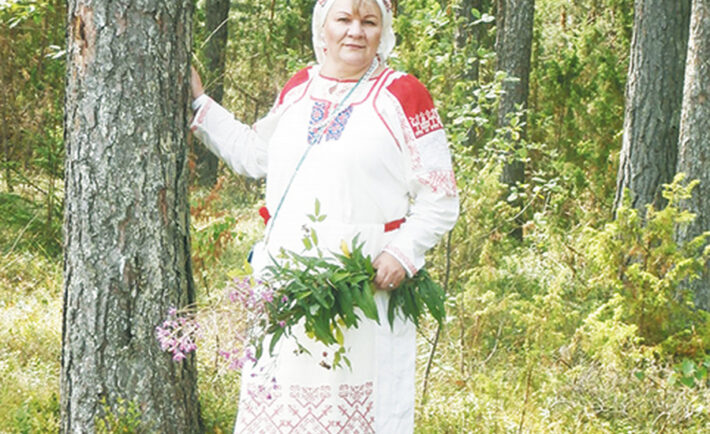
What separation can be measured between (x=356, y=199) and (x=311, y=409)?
0.73 meters

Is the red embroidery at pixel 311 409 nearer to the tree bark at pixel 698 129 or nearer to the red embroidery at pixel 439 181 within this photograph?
the red embroidery at pixel 439 181

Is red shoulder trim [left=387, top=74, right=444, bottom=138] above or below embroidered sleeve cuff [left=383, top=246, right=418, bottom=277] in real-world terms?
above

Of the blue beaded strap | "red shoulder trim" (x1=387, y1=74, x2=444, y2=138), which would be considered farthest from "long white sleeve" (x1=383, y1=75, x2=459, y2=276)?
the blue beaded strap

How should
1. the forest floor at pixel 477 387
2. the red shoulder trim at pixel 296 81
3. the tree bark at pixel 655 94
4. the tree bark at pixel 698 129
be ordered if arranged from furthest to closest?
1. the tree bark at pixel 655 94
2. the tree bark at pixel 698 129
3. the forest floor at pixel 477 387
4. the red shoulder trim at pixel 296 81

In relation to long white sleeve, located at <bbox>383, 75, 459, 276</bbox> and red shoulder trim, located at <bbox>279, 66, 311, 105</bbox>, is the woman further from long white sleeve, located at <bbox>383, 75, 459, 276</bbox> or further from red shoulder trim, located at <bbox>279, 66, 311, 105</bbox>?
red shoulder trim, located at <bbox>279, 66, 311, 105</bbox>

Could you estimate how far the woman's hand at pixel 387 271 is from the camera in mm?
2873

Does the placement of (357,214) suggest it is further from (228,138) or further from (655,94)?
(655,94)

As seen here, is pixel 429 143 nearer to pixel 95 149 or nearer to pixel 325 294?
pixel 325 294

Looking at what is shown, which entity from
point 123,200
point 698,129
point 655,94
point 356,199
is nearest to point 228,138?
point 123,200

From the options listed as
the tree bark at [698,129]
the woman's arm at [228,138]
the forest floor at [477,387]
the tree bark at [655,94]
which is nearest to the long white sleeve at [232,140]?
the woman's arm at [228,138]

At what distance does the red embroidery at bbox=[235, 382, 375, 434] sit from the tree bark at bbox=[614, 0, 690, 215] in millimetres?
4350

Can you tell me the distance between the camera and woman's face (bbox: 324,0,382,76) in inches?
113

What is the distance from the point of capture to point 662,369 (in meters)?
4.78

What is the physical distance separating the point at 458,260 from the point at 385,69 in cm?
318
